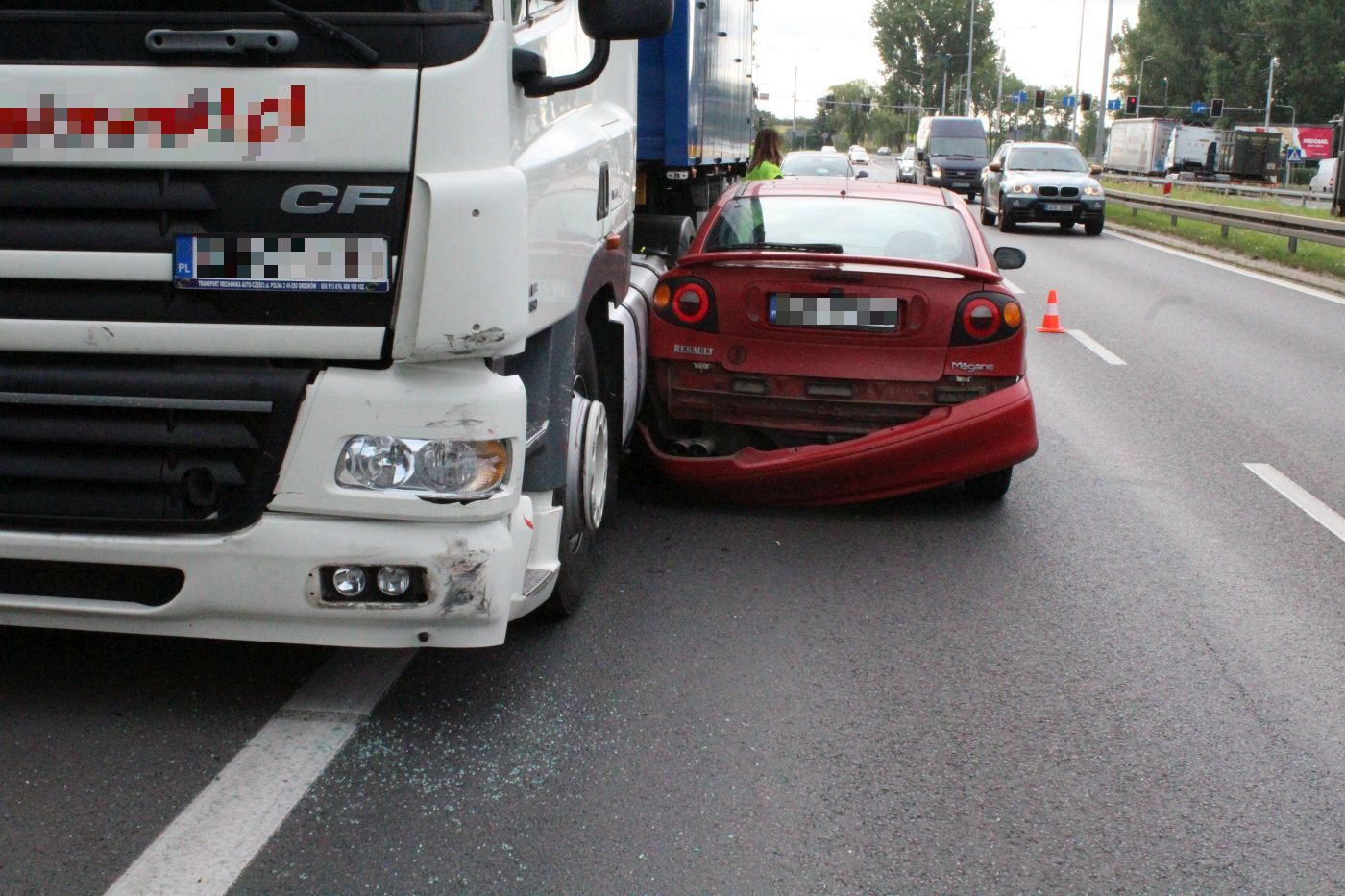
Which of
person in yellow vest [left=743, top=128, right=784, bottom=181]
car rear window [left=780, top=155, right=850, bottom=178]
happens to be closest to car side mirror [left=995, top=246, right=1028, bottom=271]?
person in yellow vest [left=743, top=128, right=784, bottom=181]

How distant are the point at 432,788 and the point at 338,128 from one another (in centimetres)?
159

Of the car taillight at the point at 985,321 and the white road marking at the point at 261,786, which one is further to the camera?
the car taillight at the point at 985,321

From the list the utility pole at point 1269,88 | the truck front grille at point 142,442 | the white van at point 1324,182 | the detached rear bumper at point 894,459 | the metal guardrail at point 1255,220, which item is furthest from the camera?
the utility pole at point 1269,88

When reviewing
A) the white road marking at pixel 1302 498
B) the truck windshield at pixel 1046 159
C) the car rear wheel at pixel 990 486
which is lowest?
the white road marking at pixel 1302 498

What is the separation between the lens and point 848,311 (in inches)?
250

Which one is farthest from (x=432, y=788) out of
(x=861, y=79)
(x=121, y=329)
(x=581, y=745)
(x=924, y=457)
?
(x=861, y=79)

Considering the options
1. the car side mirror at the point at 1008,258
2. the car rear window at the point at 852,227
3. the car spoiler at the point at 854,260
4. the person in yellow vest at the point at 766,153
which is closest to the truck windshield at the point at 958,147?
the person in yellow vest at the point at 766,153

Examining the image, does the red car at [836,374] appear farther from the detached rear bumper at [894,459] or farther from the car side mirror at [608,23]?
the car side mirror at [608,23]

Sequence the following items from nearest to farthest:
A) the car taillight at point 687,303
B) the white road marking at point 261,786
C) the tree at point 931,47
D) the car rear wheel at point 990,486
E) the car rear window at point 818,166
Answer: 1. the white road marking at point 261,786
2. the car taillight at point 687,303
3. the car rear wheel at point 990,486
4. the car rear window at point 818,166
5. the tree at point 931,47

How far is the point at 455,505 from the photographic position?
366cm

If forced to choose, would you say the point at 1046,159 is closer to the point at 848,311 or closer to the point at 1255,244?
the point at 1255,244

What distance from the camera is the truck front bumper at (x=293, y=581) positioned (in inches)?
143

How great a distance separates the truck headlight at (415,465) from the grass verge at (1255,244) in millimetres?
17861

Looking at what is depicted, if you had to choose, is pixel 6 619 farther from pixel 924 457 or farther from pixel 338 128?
pixel 924 457
